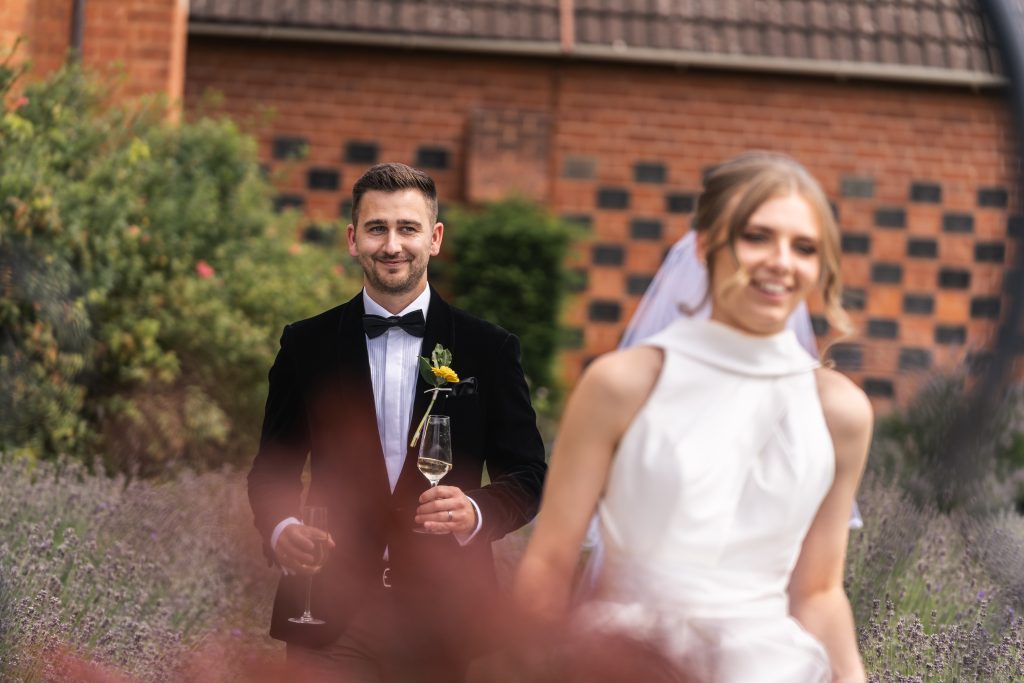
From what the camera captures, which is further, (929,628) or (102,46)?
(102,46)

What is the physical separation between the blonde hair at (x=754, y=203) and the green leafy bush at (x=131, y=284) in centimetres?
481

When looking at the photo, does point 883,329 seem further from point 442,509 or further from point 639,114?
point 442,509

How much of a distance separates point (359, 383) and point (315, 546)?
33 cm

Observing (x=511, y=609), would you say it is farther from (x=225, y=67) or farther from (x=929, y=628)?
(x=225, y=67)

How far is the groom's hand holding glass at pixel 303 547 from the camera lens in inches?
113

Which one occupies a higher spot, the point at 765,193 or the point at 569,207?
the point at 569,207

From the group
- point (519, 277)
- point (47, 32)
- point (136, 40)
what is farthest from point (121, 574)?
point (519, 277)

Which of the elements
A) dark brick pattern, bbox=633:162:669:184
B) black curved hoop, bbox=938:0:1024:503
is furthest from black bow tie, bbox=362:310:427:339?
dark brick pattern, bbox=633:162:669:184

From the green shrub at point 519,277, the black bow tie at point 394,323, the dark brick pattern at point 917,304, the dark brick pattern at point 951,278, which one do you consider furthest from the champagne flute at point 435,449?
the dark brick pattern at point 951,278

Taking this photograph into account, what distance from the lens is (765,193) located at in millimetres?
2281

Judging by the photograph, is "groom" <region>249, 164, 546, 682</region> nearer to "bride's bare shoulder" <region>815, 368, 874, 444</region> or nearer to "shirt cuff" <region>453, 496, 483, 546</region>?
"shirt cuff" <region>453, 496, 483, 546</region>

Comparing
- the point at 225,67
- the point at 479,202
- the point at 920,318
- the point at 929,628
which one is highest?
the point at 225,67

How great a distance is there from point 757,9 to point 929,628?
8.46 m

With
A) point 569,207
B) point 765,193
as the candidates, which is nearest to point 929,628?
point 765,193
